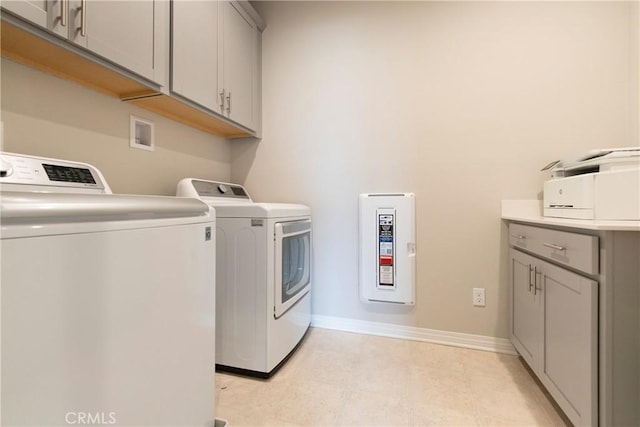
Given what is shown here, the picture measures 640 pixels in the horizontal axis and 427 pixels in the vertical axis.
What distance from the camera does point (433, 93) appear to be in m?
1.99

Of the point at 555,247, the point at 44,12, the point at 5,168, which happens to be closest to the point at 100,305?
the point at 5,168

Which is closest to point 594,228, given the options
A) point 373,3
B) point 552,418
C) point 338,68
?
point 552,418

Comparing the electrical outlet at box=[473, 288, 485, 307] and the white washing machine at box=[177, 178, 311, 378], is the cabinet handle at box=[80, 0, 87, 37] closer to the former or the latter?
the white washing machine at box=[177, 178, 311, 378]

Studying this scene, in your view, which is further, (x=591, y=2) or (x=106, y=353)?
(x=591, y=2)

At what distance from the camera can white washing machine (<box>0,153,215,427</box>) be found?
562 millimetres

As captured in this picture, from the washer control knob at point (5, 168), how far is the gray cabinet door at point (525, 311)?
2.09 m

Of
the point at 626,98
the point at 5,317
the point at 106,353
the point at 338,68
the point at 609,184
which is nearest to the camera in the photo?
the point at 5,317

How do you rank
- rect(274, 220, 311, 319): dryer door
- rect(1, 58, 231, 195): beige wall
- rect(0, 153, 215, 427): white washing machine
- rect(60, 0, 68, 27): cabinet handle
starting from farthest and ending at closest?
rect(274, 220, 311, 319): dryer door < rect(1, 58, 231, 195): beige wall < rect(60, 0, 68, 27): cabinet handle < rect(0, 153, 215, 427): white washing machine

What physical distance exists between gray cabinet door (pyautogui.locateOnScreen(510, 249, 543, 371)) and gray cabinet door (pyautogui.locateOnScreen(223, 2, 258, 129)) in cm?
194

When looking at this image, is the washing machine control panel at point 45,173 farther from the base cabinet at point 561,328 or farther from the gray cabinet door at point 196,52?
the base cabinet at point 561,328

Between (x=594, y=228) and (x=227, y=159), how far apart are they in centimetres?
226

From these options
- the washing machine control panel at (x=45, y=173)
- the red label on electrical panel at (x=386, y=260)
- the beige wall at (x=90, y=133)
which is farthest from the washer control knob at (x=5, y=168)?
the red label on electrical panel at (x=386, y=260)

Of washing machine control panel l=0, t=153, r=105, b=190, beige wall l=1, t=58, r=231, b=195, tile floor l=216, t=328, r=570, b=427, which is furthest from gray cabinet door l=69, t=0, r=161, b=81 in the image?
tile floor l=216, t=328, r=570, b=427

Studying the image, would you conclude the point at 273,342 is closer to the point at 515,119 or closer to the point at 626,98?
the point at 515,119
